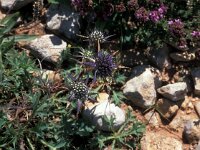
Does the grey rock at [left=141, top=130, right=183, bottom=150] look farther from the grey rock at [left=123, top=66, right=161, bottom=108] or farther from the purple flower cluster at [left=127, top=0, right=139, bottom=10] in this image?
the purple flower cluster at [left=127, top=0, right=139, bottom=10]

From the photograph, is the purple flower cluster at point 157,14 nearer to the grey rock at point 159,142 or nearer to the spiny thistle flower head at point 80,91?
the spiny thistle flower head at point 80,91

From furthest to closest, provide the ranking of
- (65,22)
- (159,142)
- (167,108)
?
(65,22), (167,108), (159,142)

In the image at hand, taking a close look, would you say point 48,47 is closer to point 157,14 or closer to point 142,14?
point 142,14

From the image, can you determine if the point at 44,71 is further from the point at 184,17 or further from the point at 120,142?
the point at 184,17

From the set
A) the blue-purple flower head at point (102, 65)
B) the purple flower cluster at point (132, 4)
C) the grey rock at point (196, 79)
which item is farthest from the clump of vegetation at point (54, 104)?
the grey rock at point (196, 79)

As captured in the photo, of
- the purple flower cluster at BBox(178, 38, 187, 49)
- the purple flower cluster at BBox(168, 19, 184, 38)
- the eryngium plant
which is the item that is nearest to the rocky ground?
the purple flower cluster at BBox(178, 38, 187, 49)

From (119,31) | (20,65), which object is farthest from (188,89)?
(20,65)

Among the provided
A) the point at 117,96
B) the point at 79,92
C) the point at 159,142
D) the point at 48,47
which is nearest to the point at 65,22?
the point at 48,47
